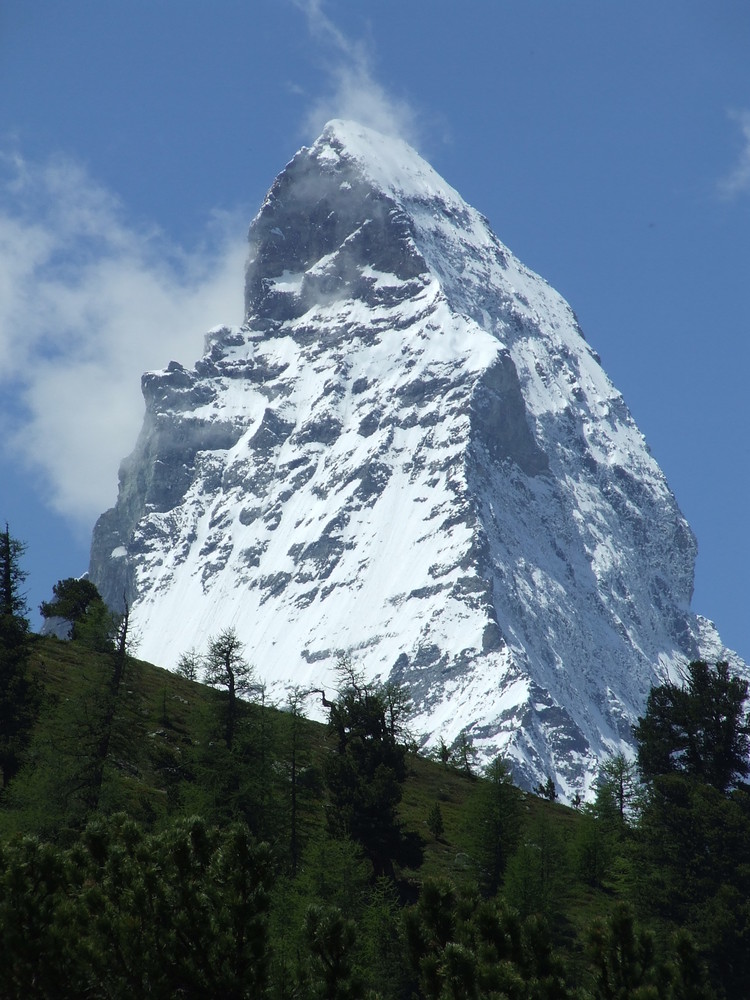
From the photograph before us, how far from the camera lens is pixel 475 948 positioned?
2508cm

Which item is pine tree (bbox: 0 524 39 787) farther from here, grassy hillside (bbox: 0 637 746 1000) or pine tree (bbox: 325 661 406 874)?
pine tree (bbox: 325 661 406 874)

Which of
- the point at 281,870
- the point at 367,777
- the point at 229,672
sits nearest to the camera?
the point at 281,870

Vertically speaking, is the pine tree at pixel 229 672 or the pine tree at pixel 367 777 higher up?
the pine tree at pixel 229 672

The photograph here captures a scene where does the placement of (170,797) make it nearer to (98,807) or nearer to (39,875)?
(98,807)

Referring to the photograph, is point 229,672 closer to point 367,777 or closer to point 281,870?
point 367,777

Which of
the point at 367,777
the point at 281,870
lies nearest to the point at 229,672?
the point at 367,777

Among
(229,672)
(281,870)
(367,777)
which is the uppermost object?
(229,672)

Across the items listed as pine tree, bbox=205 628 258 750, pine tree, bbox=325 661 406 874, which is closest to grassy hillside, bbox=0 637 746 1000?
pine tree, bbox=325 661 406 874

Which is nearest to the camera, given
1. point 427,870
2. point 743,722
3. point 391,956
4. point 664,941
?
point 391,956

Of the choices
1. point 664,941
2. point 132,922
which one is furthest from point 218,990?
point 664,941

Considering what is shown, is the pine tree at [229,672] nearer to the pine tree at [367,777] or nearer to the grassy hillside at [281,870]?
the grassy hillside at [281,870]

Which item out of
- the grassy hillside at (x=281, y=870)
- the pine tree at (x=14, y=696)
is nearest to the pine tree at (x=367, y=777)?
the grassy hillside at (x=281, y=870)

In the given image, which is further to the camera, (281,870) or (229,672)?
(229,672)

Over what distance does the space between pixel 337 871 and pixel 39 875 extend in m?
26.8
